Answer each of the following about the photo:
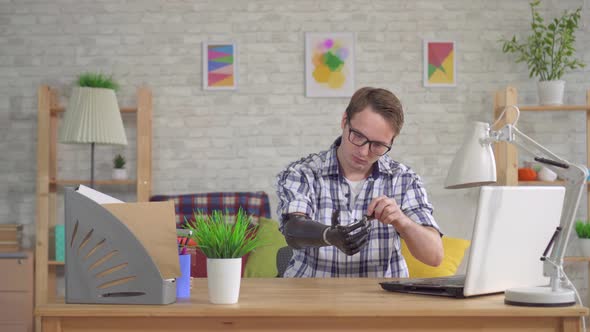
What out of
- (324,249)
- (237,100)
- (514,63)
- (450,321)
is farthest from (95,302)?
(514,63)

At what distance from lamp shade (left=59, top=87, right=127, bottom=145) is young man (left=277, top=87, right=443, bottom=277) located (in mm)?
1992

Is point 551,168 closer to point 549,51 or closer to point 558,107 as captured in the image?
point 558,107

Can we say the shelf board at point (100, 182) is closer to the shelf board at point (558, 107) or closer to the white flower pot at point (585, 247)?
the shelf board at point (558, 107)

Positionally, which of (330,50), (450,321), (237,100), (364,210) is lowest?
(450,321)

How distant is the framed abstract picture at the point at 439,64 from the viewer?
4664mm

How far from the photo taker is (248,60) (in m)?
4.68

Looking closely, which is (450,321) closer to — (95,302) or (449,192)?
(95,302)

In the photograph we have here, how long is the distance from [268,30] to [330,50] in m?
0.42

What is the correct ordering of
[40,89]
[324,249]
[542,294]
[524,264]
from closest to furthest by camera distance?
[542,294], [524,264], [324,249], [40,89]

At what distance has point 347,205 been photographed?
8.22 feet

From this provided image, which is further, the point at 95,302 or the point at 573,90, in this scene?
the point at 573,90

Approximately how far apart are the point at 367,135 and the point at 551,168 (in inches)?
29.9

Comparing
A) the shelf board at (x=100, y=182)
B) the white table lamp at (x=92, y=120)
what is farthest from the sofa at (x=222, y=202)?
the white table lamp at (x=92, y=120)

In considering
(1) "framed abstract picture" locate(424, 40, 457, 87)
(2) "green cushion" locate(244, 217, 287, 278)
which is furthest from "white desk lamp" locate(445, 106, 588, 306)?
(1) "framed abstract picture" locate(424, 40, 457, 87)
